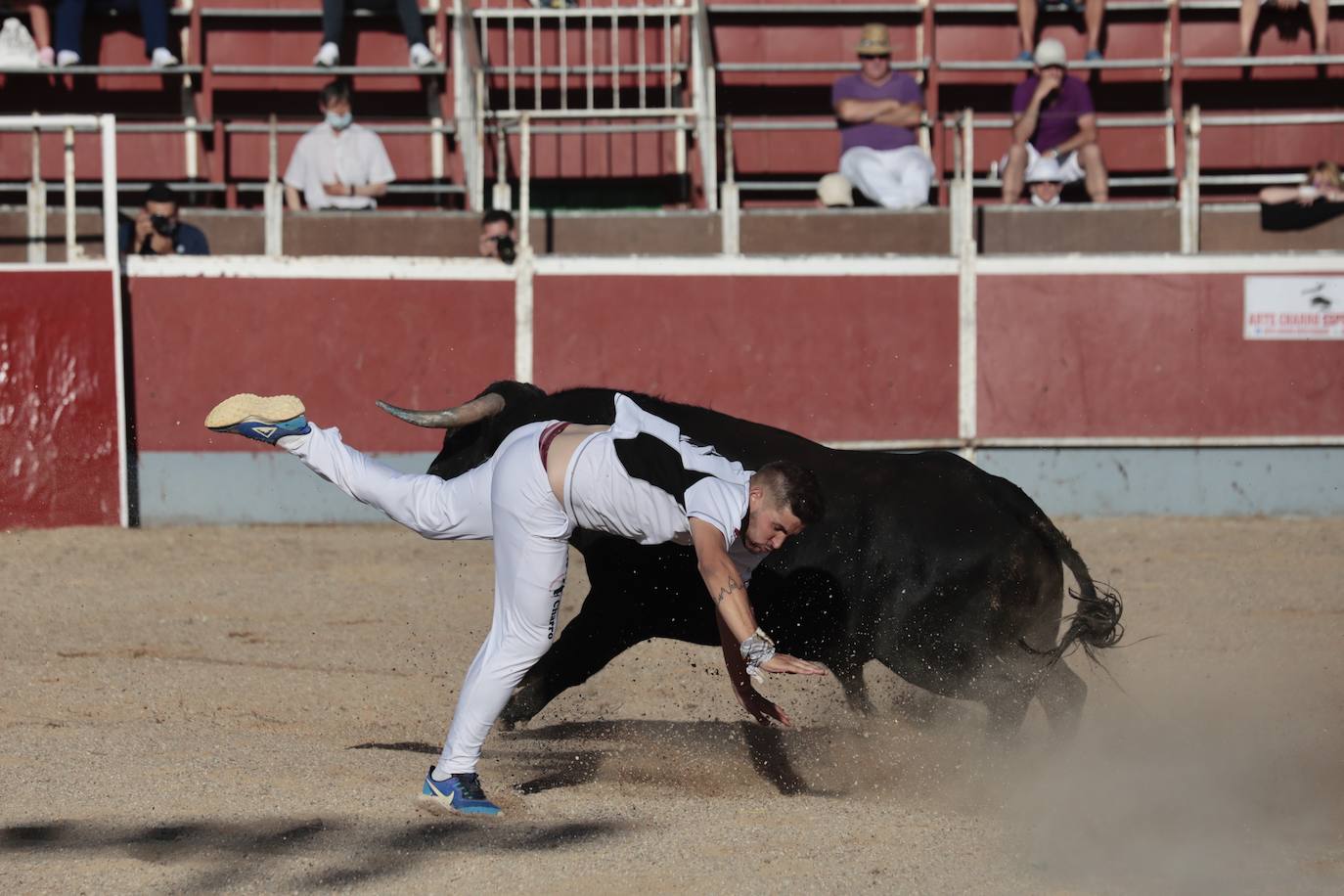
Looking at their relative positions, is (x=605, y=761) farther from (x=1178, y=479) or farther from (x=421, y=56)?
(x=421, y=56)

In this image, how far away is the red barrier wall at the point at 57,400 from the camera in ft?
30.9

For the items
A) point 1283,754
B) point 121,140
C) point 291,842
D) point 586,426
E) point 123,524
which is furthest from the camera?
point 121,140

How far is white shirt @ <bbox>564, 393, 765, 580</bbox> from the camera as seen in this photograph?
169 inches

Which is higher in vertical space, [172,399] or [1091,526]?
[172,399]

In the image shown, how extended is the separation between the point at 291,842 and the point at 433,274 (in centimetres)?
621

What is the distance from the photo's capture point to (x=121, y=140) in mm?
12469

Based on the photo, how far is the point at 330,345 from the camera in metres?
10.1

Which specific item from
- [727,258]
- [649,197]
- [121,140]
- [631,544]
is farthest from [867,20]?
[631,544]

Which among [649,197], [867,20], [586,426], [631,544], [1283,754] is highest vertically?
[867,20]

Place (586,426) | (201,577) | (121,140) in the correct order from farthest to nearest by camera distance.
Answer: (121,140) < (201,577) < (586,426)

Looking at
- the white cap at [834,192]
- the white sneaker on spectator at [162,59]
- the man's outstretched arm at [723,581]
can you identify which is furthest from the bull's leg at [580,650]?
the white sneaker on spectator at [162,59]

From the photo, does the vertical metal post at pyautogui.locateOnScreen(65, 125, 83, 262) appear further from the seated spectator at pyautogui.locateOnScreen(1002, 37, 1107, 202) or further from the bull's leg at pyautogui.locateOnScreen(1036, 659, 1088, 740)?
the bull's leg at pyautogui.locateOnScreen(1036, 659, 1088, 740)

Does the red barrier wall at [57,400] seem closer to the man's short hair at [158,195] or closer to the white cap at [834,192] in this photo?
the man's short hair at [158,195]

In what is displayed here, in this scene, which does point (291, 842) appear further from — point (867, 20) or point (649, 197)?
point (867, 20)
